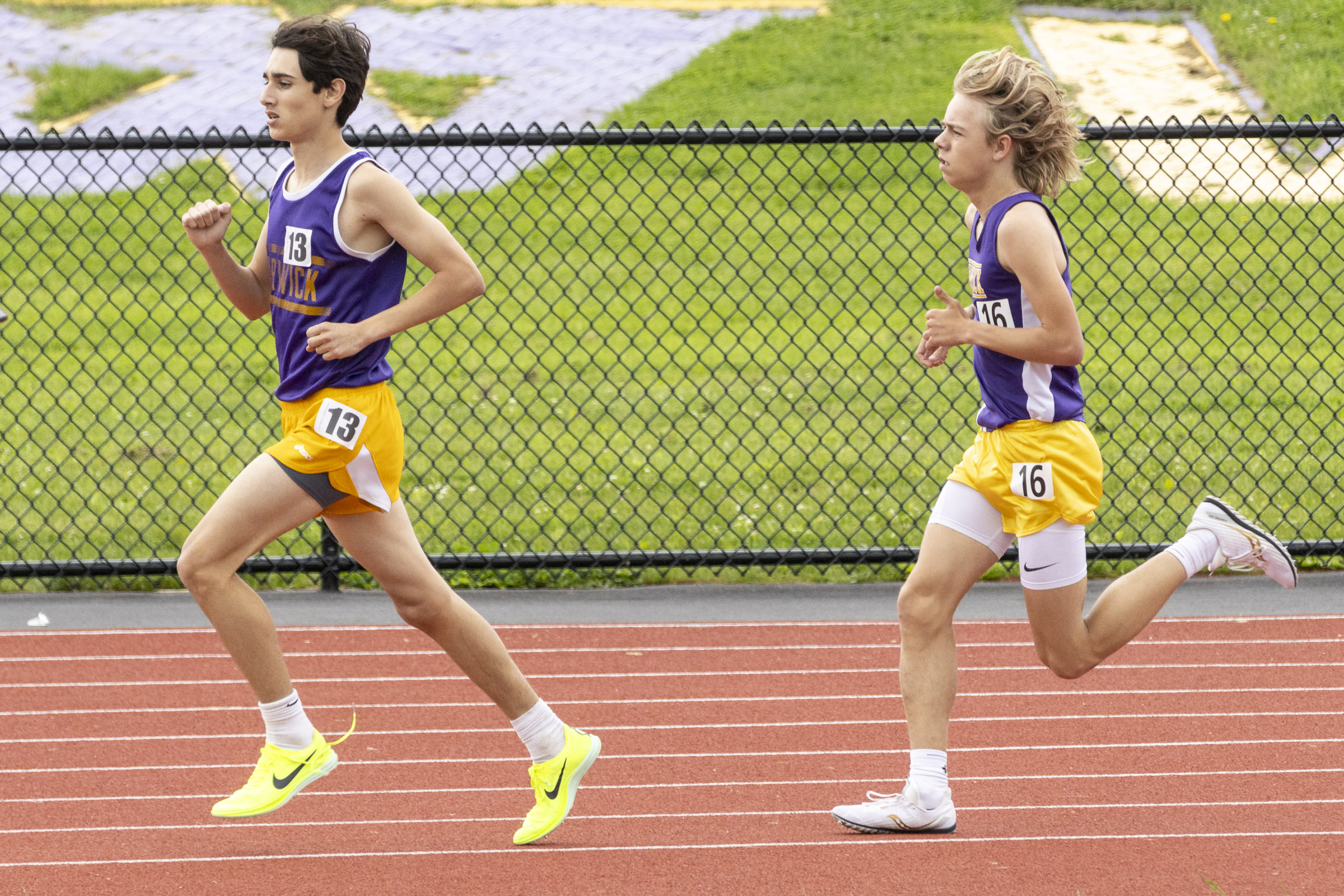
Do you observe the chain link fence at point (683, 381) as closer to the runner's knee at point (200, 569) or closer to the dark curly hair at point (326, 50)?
the dark curly hair at point (326, 50)

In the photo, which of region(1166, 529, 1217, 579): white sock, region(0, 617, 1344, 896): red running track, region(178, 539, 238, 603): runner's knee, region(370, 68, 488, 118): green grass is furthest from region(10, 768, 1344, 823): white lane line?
region(370, 68, 488, 118): green grass

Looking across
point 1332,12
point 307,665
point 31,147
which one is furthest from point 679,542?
point 1332,12

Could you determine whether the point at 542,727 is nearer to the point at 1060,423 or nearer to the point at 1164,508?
the point at 1060,423

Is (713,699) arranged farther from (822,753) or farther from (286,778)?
(286,778)

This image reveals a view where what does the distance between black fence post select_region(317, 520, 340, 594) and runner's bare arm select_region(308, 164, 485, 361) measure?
255 centimetres

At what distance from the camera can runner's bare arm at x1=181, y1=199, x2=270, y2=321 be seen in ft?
11.6

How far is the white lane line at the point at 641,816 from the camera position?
389 cm

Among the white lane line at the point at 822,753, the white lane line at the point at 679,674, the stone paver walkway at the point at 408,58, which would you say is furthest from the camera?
the stone paver walkway at the point at 408,58

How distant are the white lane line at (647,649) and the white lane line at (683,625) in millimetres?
193

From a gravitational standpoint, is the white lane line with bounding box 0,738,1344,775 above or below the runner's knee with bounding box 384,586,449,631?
below

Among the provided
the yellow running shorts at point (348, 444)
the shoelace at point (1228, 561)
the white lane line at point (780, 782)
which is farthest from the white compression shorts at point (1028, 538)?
the yellow running shorts at point (348, 444)

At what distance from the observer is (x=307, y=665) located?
5.14 meters

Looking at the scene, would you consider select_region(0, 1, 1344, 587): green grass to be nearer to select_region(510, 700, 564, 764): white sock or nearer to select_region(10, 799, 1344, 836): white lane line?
select_region(10, 799, 1344, 836): white lane line

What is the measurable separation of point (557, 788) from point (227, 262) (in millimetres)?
1532
